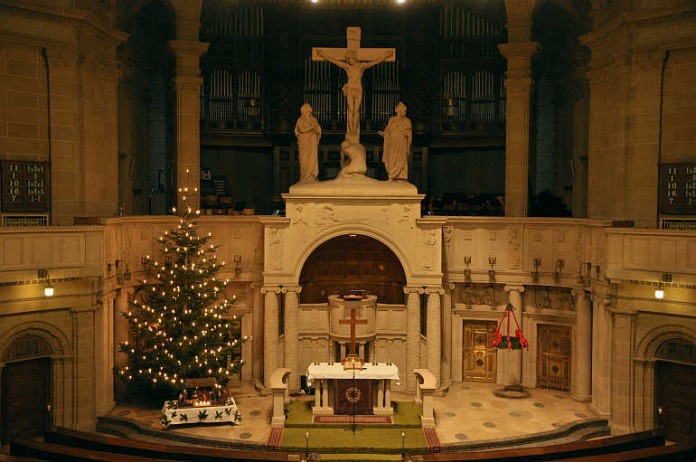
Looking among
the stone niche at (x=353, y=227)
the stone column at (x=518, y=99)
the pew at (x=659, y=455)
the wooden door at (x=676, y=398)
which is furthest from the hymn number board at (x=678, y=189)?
the pew at (x=659, y=455)

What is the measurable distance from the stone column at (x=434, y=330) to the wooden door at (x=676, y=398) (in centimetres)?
537

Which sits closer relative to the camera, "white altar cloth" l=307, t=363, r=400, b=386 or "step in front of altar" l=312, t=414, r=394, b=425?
"step in front of altar" l=312, t=414, r=394, b=425

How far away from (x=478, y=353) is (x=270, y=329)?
6140mm

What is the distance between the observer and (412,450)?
48.1ft

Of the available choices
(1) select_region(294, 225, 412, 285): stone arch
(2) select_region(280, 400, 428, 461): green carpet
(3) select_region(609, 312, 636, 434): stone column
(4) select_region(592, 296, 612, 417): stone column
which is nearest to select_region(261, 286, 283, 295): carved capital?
(1) select_region(294, 225, 412, 285): stone arch

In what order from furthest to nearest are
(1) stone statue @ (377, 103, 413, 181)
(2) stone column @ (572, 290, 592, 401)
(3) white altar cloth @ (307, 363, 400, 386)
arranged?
(1) stone statue @ (377, 103, 413, 181) < (2) stone column @ (572, 290, 592, 401) < (3) white altar cloth @ (307, 363, 400, 386)

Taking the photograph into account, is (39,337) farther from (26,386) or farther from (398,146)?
(398,146)

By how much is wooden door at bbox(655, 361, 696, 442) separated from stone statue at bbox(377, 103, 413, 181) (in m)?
7.98

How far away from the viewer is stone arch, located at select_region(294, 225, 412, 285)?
1836 cm

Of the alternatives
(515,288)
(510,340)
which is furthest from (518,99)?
(510,340)

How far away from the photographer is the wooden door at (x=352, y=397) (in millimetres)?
16422

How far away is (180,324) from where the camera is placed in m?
16.8

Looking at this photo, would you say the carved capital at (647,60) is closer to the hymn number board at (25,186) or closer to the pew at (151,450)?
the pew at (151,450)

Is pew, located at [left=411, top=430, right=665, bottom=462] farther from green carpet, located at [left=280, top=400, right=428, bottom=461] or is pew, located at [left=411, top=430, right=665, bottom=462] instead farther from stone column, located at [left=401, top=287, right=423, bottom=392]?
stone column, located at [left=401, top=287, right=423, bottom=392]
